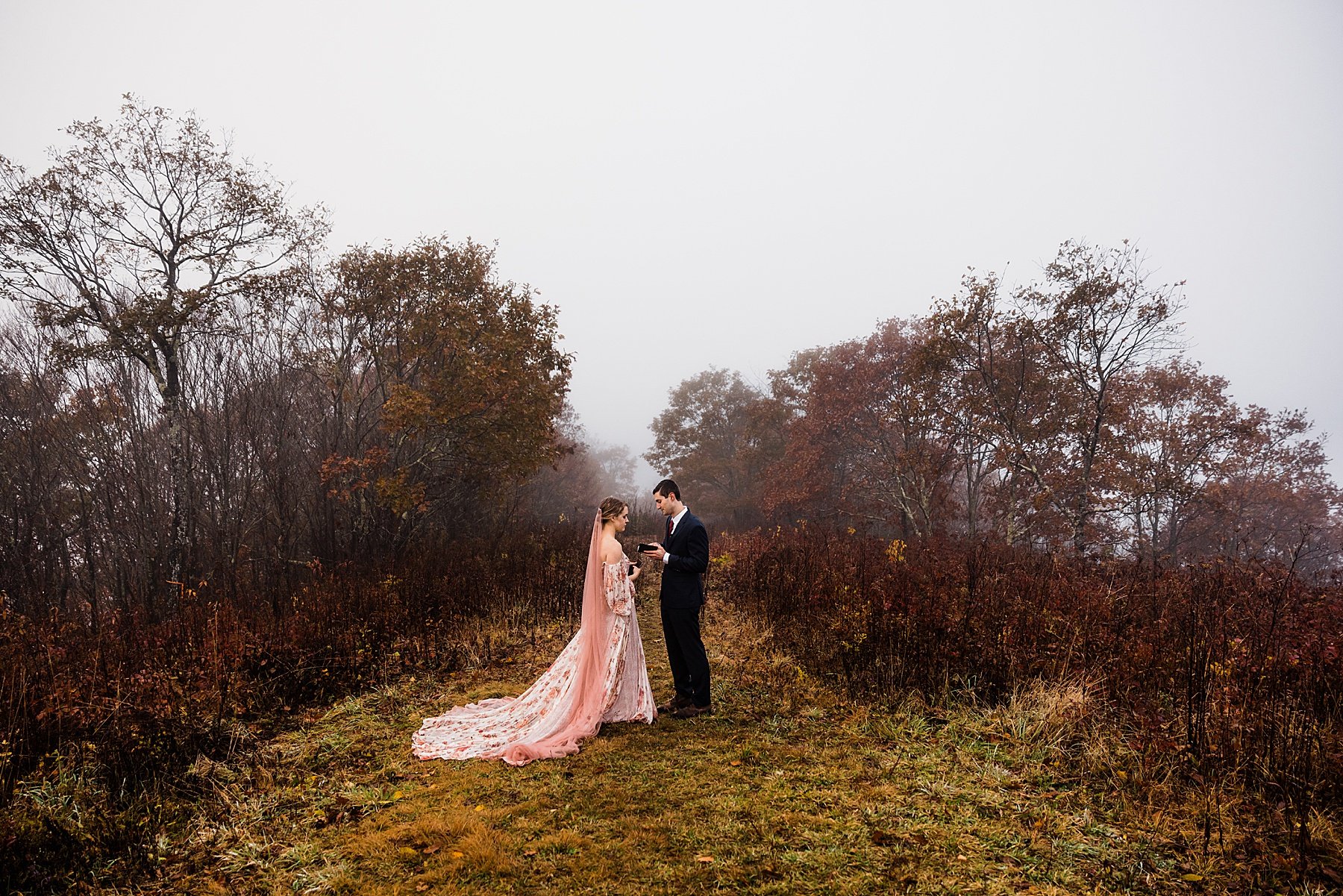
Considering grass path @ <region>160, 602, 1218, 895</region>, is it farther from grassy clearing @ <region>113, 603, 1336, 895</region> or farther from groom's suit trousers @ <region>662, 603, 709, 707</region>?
groom's suit trousers @ <region>662, 603, 709, 707</region>

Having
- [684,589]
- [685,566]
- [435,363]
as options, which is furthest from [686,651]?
[435,363]

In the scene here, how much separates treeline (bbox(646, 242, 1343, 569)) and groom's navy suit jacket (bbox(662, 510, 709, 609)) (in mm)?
12322

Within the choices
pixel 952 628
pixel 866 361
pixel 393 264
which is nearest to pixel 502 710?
pixel 952 628

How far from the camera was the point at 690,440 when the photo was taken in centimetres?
3841

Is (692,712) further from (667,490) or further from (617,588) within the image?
(667,490)

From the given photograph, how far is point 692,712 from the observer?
561cm

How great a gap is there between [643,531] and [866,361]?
13455mm

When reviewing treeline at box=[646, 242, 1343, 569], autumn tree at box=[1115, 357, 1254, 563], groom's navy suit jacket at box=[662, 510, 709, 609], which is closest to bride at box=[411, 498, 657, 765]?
groom's navy suit jacket at box=[662, 510, 709, 609]

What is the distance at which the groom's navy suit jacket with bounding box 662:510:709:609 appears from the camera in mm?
5422

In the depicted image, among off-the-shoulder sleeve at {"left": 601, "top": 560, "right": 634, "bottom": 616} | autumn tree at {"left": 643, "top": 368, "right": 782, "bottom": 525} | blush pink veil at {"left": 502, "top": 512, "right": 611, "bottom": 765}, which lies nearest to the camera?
blush pink veil at {"left": 502, "top": 512, "right": 611, "bottom": 765}

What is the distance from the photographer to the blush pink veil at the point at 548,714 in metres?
4.86

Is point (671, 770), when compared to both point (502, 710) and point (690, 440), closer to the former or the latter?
point (502, 710)

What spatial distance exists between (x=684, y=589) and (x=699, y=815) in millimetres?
2039

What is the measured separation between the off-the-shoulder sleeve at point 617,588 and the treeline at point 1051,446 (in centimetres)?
1283
